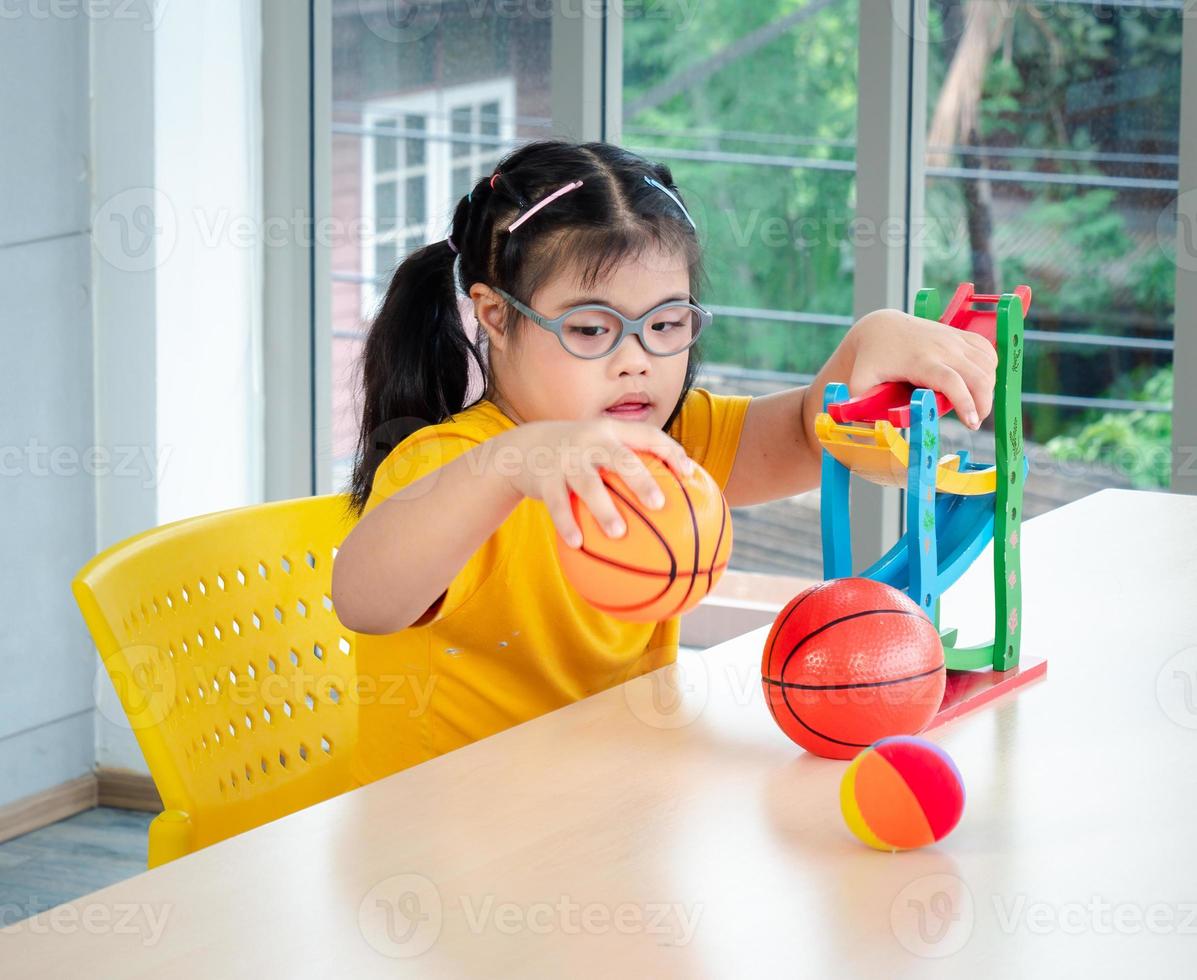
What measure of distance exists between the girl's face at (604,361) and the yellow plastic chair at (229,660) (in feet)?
0.91

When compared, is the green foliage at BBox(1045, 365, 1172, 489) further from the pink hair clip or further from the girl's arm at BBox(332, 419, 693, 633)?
the girl's arm at BBox(332, 419, 693, 633)

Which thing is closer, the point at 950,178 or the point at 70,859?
the point at 70,859

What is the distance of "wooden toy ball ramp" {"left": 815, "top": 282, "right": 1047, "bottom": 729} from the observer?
1121 mm

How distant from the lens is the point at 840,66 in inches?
137

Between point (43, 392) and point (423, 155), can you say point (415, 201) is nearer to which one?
point (423, 155)

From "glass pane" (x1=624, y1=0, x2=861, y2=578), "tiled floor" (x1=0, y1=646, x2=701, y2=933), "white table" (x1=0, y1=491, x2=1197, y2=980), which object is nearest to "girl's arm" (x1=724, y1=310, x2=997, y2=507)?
"white table" (x1=0, y1=491, x2=1197, y2=980)

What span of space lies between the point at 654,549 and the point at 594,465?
7 cm

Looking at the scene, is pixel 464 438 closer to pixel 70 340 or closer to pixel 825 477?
pixel 825 477

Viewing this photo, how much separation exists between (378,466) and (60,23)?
165cm

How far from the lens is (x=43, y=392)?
269cm

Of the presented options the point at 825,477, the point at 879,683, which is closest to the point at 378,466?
the point at 825,477

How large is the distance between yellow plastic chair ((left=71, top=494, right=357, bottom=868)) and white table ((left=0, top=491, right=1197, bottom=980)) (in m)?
0.33

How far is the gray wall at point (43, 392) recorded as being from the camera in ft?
8.57

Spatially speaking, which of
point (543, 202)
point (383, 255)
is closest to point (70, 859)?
point (383, 255)
